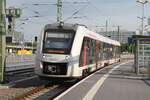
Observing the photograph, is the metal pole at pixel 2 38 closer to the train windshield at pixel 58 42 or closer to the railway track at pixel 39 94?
the train windshield at pixel 58 42

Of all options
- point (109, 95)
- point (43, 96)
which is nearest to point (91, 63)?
point (43, 96)

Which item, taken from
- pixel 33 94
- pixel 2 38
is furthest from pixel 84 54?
pixel 33 94

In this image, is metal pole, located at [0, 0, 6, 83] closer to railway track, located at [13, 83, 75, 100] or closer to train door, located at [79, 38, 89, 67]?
railway track, located at [13, 83, 75, 100]

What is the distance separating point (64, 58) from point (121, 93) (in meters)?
4.57

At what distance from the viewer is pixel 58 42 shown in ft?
57.3

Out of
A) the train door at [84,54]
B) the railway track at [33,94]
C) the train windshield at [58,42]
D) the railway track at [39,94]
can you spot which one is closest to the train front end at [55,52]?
the train windshield at [58,42]

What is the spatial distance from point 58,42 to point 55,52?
1.99 ft

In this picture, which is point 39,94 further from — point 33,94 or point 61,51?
point 61,51

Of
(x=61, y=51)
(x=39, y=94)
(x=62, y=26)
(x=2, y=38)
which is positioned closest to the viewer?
(x=39, y=94)

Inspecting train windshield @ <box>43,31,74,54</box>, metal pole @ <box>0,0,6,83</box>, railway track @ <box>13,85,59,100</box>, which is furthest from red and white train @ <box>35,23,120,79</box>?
metal pole @ <box>0,0,6,83</box>

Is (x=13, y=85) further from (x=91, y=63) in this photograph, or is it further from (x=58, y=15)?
(x=58, y=15)

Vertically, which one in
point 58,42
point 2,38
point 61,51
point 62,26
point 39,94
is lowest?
point 39,94

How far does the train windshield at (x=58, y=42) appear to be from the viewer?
17.2m

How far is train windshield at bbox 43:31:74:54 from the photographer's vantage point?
56.3 feet
